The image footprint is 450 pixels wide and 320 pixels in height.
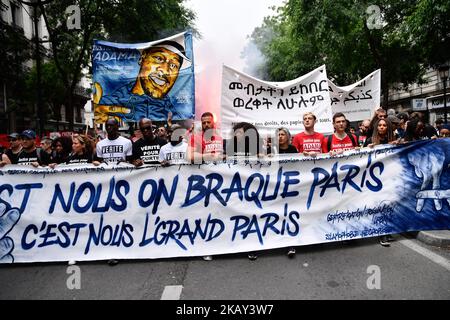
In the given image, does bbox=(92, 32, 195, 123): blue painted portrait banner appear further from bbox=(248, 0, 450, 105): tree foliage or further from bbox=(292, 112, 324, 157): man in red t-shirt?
bbox=(248, 0, 450, 105): tree foliage

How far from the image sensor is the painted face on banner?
19.0 feet

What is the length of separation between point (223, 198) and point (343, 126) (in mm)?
2323

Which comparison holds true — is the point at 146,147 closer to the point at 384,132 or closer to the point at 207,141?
the point at 207,141

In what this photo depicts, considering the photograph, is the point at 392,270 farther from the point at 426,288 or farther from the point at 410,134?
the point at 410,134

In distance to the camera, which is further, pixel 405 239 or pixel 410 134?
pixel 410 134

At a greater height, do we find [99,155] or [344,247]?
[99,155]

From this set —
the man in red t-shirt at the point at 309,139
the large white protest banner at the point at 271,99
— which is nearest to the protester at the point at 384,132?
the man in red t-shirt at the point at 309,139

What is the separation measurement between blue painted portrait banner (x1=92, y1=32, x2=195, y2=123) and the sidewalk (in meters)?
3.74

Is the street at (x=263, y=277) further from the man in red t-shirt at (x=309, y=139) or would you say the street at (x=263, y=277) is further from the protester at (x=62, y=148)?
the protester at (x=62, y=148)

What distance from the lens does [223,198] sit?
421 centimetres

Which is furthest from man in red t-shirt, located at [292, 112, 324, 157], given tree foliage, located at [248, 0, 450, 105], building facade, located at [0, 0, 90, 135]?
building facade, located at [0, 0, 90, 135]

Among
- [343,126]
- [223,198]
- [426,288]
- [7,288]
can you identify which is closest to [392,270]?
[426,288]

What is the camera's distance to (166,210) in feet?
13.7

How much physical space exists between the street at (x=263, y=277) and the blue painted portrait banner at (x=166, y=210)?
0.16 meters
